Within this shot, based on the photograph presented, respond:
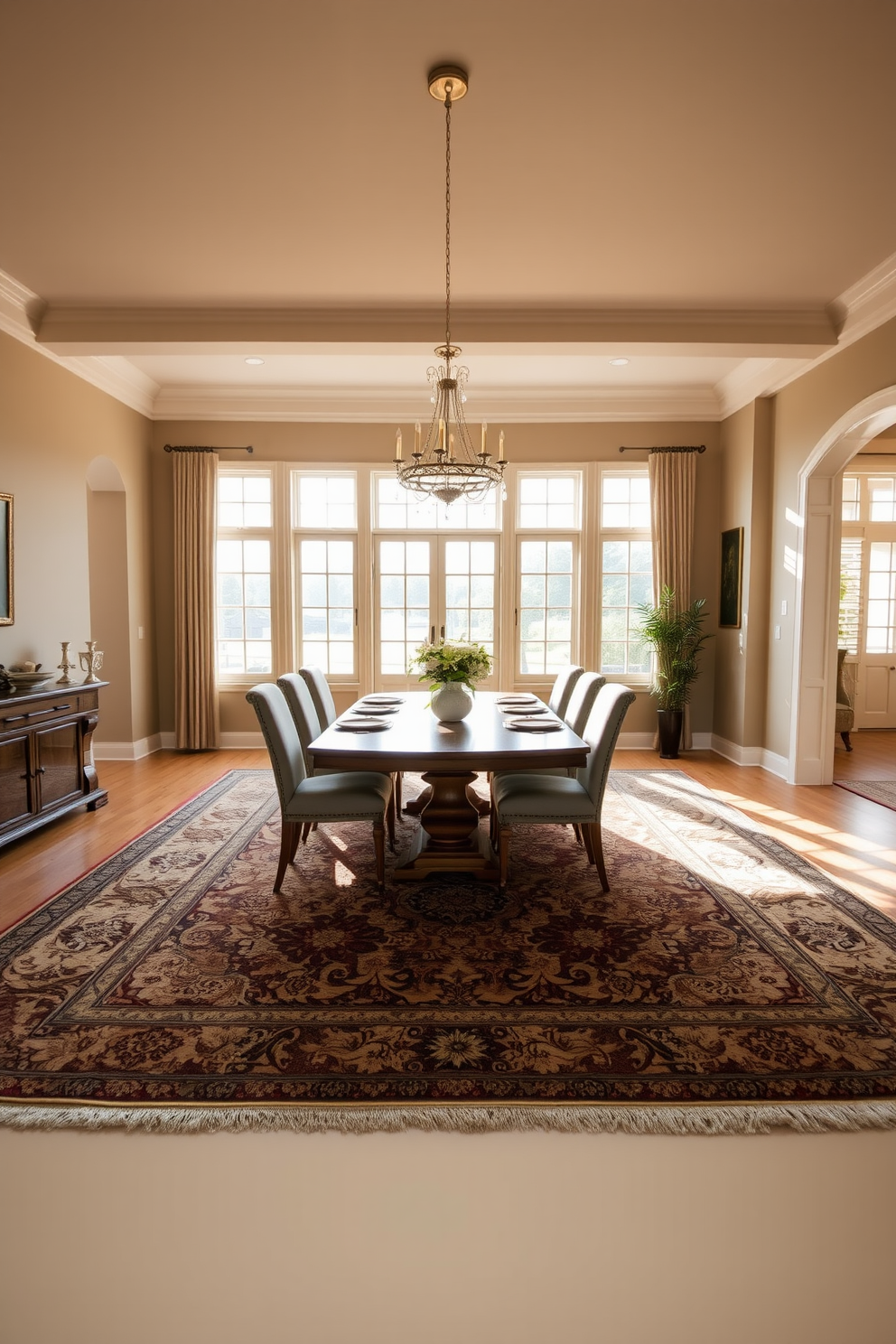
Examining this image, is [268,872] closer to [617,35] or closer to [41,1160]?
[41,1160]

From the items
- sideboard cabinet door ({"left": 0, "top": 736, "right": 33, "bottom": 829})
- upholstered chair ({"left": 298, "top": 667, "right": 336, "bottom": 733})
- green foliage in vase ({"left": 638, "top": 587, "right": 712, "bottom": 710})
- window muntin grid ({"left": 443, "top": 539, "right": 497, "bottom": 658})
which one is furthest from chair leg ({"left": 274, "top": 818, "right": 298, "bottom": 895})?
green foliage in vase ({"left": 638, "top": 587, "right": 712, "bottom": 710})

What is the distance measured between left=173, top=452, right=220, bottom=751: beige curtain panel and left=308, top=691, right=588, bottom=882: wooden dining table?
3171 millimetres

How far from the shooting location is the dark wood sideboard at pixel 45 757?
160 inches

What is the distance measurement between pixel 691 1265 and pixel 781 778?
15.6 feet

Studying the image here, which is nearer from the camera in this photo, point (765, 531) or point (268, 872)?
point (268, 872)

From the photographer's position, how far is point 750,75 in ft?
8.95

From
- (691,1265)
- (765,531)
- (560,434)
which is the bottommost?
(691,1265)

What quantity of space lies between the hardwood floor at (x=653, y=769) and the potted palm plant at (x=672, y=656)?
27 cm

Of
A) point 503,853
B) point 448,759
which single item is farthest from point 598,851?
point 448,759

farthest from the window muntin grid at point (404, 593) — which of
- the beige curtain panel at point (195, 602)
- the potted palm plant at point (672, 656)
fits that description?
the potted palm plant at point (672, 656)

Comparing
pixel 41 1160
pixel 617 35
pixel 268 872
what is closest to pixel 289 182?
pixel 617 35

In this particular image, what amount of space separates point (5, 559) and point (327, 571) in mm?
3031

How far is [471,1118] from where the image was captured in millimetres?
1981

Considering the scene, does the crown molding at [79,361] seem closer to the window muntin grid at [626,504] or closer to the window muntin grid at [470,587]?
the window muntin grid at [470,587]
